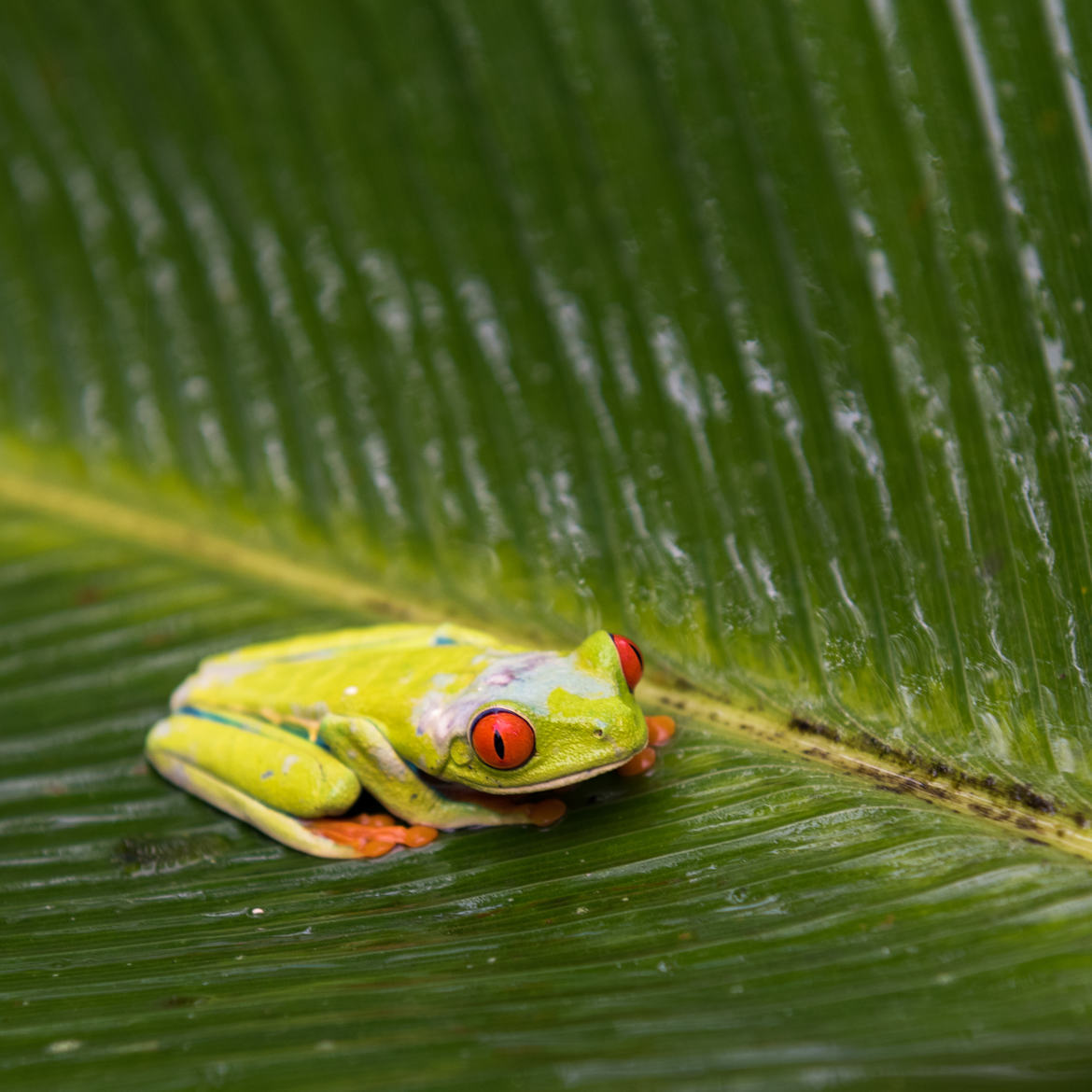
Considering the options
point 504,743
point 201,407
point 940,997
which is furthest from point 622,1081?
point 201,407

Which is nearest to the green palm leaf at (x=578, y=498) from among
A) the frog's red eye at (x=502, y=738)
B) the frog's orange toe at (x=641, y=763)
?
→ the frog's orange toe at (x=641, y=763)

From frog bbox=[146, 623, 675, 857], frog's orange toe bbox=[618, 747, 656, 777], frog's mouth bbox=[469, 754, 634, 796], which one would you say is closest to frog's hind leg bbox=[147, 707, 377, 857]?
frog bbox=[146, 623, 675, 857]

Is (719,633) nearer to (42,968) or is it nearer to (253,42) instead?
(42,968)

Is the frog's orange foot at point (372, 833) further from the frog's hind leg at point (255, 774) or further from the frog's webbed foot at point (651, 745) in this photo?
the frog's webbed foot at point (651, 745)

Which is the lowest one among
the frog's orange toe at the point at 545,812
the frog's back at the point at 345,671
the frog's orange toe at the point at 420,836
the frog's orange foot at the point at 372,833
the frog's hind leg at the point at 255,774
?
the frog's orange toe at the point at 545,812

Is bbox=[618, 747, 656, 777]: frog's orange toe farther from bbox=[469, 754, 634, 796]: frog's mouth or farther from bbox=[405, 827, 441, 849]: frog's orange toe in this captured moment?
bbox=[405, 827, 441, 849]: frog's orange toe

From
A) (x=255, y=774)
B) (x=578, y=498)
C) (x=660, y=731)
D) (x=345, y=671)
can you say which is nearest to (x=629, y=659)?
(x=660, y=731)
